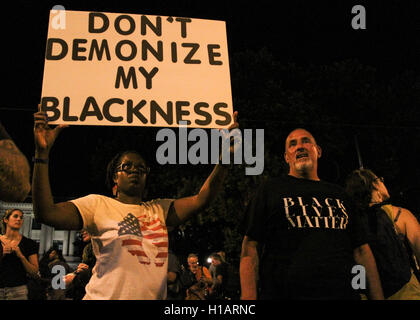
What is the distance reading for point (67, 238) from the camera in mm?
70938

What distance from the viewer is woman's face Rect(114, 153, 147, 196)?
9.58ft

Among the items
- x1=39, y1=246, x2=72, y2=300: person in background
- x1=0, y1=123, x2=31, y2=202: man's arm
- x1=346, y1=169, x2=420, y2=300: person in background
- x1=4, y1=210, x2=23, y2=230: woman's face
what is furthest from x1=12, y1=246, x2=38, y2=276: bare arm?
x1=346, y1=169, x2=420, y2=300: person in background

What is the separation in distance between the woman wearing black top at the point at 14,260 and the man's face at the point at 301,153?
346 cm

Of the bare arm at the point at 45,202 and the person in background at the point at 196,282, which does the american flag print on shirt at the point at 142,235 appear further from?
the person in background at the point at 196,282

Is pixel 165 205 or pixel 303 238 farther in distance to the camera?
pixel 165 205

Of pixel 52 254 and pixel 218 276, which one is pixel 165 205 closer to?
pixel 218 276

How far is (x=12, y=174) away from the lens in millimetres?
2025

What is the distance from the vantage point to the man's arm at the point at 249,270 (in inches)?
112

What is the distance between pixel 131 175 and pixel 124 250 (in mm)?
562

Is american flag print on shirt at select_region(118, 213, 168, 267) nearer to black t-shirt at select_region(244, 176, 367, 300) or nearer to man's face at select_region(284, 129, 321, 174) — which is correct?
black t-shirt at select_region(244, 176, 367, 300)

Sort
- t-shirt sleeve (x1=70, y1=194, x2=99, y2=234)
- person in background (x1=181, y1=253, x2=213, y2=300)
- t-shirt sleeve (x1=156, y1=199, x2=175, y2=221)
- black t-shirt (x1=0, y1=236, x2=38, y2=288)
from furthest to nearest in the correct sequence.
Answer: person in background (x1=181, y1=253, x2=213, y2=300), black t-shirt (x1=0, y1=236, x2=38, y2=288), t-shirt sleeve (x1=156, y1=199, x2=175, y2=221), t-shirt sleeve (x1=70, y1=194, x2=99, y2=234)

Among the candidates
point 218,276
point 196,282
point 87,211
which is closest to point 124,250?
point 87,211

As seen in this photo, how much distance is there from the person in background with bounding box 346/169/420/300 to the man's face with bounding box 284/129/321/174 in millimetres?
478

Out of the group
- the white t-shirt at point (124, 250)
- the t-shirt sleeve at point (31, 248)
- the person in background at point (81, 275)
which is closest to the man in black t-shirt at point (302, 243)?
the white t-shirt at point (124, 250)
